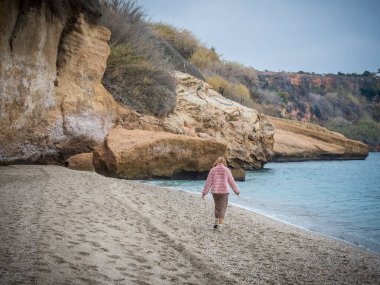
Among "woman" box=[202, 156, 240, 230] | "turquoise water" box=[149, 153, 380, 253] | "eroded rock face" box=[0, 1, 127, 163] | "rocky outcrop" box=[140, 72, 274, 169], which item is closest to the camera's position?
"woman" box=[202, 156, 240, 230]

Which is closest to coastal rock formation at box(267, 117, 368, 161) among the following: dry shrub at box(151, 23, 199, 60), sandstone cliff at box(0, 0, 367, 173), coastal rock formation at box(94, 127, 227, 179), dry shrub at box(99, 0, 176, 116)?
dry shrub at box(151, 23, 199, 60)

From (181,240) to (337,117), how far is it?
58876 mm

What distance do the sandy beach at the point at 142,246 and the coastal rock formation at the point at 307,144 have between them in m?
18.9

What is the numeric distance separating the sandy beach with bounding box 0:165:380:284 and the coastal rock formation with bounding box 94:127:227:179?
2886mm

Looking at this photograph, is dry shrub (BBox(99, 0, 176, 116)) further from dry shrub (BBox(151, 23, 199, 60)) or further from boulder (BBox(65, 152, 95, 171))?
dry shrub (BBox(151, 23, 199, 60))

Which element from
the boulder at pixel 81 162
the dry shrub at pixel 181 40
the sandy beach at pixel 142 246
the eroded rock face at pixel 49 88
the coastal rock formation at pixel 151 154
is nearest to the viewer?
the sandy beach at pixel 142 246

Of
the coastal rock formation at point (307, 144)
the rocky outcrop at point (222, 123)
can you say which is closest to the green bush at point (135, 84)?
Result: the rocky outcrop at point (222, 123)

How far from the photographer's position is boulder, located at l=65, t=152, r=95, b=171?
1004 centimetres

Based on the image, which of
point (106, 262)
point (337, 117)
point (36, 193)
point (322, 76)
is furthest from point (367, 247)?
point (322, 76)

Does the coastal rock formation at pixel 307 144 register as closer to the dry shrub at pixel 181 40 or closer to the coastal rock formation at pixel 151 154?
the dry shrub at pixel 181 40

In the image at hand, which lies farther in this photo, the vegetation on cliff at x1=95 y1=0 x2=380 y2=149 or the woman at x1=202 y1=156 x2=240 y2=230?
the vegetation on cliff at x1=95 y1=0 x2=380 y2=149

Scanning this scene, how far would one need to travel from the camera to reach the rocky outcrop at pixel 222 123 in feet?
49.2

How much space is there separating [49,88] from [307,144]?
2080 centimetres

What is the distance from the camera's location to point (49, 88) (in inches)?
385
